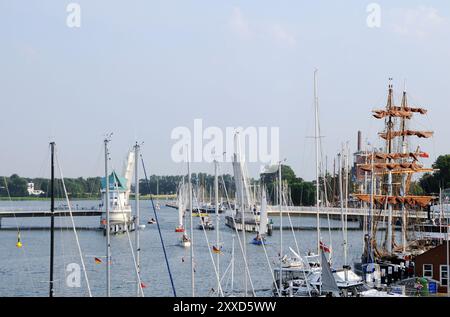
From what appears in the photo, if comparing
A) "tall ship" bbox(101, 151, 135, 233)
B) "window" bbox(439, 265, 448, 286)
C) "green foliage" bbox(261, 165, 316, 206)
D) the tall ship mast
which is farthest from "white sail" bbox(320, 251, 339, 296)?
"green foliage" bbox(261, 165, 316, 206)

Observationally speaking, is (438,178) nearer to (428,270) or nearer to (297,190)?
(297,190)

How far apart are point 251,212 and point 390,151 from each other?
100ft

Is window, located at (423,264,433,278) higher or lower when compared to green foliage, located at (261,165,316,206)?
lower

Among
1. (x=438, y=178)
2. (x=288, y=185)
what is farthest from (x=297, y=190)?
(x=438, y=178)

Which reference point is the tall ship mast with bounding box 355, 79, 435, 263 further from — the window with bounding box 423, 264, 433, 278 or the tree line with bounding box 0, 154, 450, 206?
the tree line with bounding box 0, 154, 450, 206

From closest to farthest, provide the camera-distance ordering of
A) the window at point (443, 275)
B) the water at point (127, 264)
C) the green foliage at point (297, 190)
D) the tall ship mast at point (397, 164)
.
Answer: the window at point (443, 275), the water at point (127, 264), the tall ship mast at point (397, 164), the green foliage at point (297, 190)

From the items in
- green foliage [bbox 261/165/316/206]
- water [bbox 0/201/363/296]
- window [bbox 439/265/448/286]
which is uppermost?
green foliage [bbox 261/165/316/206]

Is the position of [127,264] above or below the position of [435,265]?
below

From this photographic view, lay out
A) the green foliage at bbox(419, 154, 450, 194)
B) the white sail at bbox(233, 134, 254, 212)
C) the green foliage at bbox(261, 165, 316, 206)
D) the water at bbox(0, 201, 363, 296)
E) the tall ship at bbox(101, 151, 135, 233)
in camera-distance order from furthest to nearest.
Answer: the green foliage at bbox(261, 165, 316, 206) < the green foliage at bbox(419, 154, 450, 194) < the tall ship at bbox(101, 151, 135, 233) < the water at bbox(0, 201, 363, 296) < the white sail at bbox(233, 134, 254, 212)

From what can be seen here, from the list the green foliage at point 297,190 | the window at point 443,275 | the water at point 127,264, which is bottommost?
the water at point 127,264

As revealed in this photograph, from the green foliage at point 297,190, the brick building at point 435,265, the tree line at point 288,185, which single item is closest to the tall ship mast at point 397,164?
the brick building at point 435,265

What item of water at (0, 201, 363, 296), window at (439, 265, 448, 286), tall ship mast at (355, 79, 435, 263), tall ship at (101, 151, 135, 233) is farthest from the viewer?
tall ship at (101, 151, 135, 233)

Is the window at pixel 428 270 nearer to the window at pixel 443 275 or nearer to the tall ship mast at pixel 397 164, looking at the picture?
the window at pixel 443 275

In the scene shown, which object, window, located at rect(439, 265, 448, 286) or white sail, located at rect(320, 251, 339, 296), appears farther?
window, located at rect(439, 265, 448, 286)
